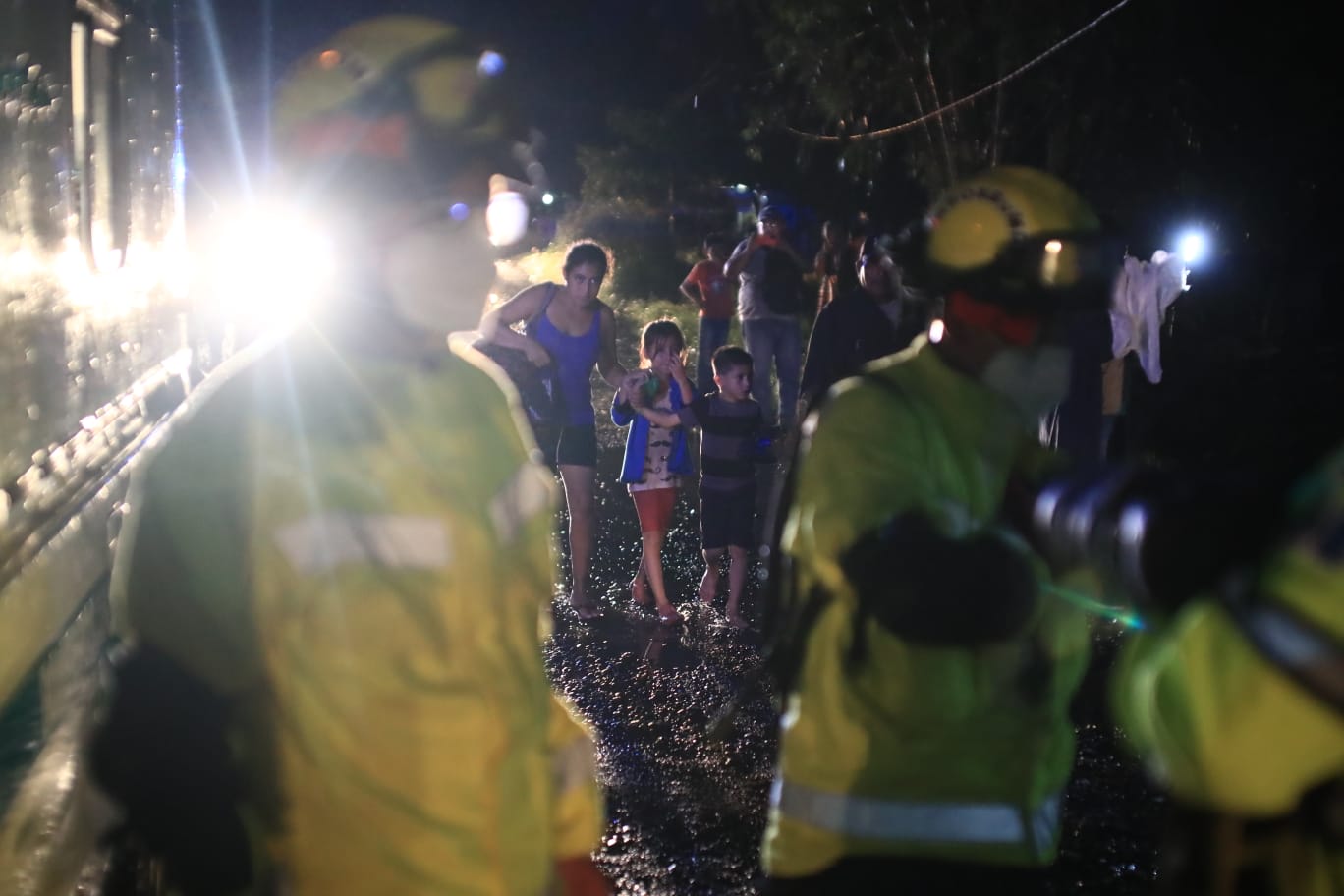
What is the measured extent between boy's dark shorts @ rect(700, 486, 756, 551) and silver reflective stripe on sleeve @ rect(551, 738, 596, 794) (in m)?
5.04

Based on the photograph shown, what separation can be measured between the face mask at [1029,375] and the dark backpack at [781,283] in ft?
29.1

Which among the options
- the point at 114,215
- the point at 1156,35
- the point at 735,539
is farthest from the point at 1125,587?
the point at 1156,35

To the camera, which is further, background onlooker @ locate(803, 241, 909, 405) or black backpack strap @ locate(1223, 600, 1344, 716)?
background onlooker @ locate(803, 241, 909, 405)

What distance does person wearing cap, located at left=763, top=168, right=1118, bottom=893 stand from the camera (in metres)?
2.19

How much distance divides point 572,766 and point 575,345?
5218 millimetres

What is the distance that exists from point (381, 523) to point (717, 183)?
31.1 metres

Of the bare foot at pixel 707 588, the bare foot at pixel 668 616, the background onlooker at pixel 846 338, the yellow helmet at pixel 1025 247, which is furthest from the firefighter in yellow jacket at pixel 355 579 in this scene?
the background onlooker at pixel 846 338

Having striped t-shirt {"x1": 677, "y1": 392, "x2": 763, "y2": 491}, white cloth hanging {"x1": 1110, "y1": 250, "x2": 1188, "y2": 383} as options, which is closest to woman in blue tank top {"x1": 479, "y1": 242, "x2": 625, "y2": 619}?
striped t-shirt {"x1": 677, "y1": 392, "x2": 763, "y2": 491}

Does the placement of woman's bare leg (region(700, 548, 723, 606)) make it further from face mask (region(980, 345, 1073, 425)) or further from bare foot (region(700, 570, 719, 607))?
face mask (region(980, 345, 1073, 425))

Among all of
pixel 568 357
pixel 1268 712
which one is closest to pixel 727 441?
pixel 568 357

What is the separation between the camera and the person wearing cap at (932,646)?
2.19 m

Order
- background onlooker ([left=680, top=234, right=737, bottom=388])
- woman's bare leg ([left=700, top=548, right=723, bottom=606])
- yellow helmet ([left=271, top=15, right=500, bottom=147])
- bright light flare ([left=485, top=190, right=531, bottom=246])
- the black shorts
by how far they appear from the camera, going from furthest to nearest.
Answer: background onlooker ([left=680, top=234, right=737, bottom=388]) < woman's bare leg ([left=700, top=548, right=723, bottom=606]) < the black shorts < bright light flare ([left=485, top=190, right=531, bottom=246]) < yellow helmet ([left=271, top=15, right=500, bottom=147])

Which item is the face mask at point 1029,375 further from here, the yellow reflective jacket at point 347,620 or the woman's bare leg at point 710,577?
the woman's bare leg at point 710,577

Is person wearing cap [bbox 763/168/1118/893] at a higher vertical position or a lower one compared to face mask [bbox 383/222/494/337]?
lower
